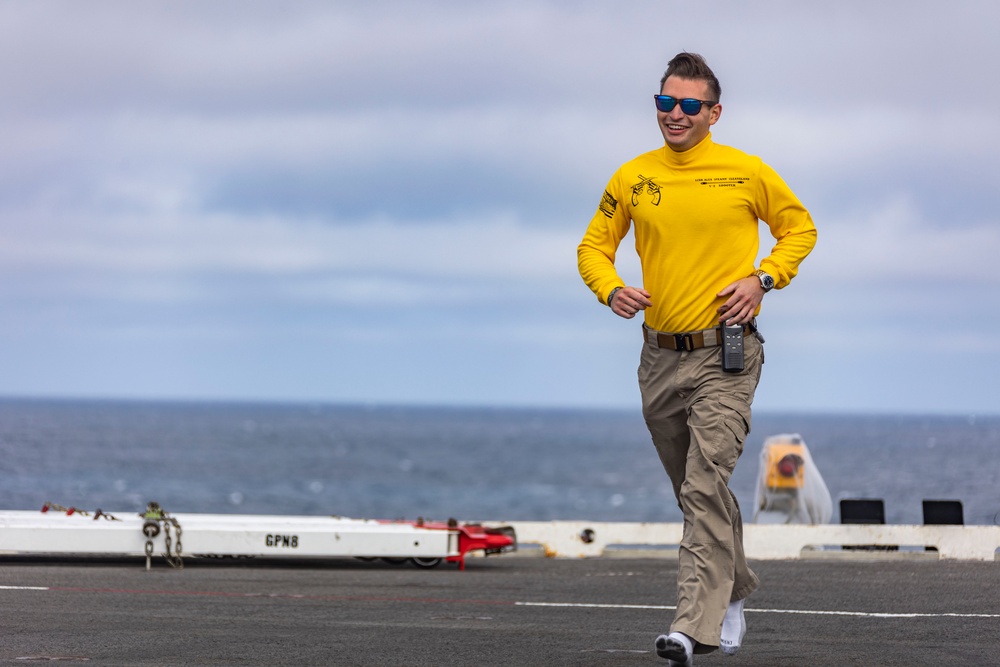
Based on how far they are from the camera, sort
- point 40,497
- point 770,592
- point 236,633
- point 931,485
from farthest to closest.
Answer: point 931,485
point 40,497
point 770,592
point 236,633

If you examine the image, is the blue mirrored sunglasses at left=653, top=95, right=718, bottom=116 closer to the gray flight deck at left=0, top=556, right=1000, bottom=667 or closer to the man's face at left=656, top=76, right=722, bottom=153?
the man's face at left=656, top=76, right=722, bottom=153

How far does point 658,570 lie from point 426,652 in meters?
4.74

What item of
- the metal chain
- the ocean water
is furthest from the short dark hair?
the ocean water

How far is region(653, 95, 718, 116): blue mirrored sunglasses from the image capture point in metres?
5.70

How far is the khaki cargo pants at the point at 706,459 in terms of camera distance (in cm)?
539

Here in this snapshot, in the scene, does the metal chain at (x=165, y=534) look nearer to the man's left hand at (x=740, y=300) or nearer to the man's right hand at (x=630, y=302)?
the man's right hand at (x=630, y=302)

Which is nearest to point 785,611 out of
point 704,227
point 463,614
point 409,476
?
point 463,614

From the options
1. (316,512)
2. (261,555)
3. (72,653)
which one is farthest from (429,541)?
(316,512)

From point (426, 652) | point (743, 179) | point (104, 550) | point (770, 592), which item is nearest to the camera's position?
point (743, 179)

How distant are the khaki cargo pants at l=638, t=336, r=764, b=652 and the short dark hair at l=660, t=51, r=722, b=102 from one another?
3.51 ft

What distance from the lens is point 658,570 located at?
1052 centimetres

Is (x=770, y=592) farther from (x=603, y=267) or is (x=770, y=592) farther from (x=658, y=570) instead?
(x=603, y=267)

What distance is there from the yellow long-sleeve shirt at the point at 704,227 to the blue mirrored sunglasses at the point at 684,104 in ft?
0.49

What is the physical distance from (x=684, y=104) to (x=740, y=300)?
2.82 feet
